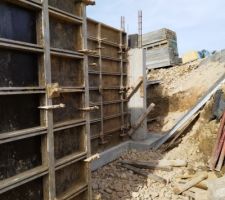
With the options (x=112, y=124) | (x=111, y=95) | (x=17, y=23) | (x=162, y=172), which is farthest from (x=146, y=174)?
(x=17, y=23)

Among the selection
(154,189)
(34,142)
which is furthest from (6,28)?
(154,189)

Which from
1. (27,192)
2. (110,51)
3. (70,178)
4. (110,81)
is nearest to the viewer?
(27,192)

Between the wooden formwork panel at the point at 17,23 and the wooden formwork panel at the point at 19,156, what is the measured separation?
1.17 m

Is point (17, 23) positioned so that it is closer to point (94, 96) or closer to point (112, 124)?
point (94, 96)

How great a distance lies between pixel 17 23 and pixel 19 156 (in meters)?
1.49

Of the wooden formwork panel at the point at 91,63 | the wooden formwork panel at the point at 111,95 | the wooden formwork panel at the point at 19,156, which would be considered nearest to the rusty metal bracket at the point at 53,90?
the wooden formwork panel at the point at 19,156

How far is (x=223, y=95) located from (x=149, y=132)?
3440 millimetres

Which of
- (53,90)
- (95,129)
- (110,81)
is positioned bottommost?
(95,129)

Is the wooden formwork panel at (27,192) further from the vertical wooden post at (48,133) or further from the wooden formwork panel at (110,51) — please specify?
the wooden formwork panel at (110,51)

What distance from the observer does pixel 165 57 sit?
51.2ft

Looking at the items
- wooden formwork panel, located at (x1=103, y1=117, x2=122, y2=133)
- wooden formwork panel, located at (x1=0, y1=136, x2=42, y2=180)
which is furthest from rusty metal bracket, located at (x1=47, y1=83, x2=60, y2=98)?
wooden formwork panel, located at (x1=103, y1=117, x2=122, y2=133)

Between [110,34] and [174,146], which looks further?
[174,146]

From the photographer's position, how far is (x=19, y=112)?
292cm

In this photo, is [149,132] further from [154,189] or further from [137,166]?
[154,189]
